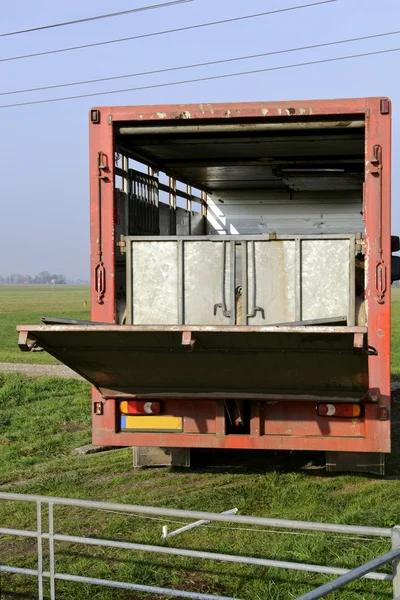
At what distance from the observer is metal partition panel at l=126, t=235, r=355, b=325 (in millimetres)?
7762

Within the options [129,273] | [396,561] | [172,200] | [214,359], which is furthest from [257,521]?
[172,200]

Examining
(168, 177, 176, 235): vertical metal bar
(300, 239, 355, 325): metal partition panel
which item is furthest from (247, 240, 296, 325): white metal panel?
(168, 177, 176, 235): vertical metal bar

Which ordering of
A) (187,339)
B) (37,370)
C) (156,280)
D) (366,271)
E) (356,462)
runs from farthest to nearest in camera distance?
(37,370)
(356,462)
(156,280)
(366,271)
(187,339)

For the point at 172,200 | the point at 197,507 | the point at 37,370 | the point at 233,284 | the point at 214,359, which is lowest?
the point at 37,370

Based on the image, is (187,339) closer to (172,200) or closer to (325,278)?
(325,278)

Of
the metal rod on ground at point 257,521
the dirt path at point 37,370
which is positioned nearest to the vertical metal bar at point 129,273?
the metal rod on ground at point 257,521

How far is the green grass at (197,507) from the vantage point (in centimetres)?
591

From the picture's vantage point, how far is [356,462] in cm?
865

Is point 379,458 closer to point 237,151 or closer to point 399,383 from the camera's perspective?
point 237,151

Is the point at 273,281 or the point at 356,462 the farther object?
the point at 356,462

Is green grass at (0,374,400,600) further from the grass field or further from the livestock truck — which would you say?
the livestock truck

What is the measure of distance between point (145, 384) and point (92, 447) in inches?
135

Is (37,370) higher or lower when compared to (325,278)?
lower

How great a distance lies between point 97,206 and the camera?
319 inches
